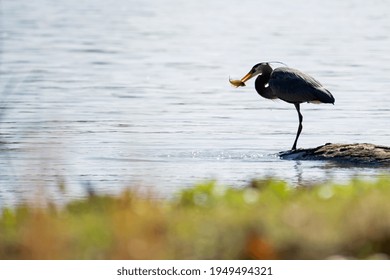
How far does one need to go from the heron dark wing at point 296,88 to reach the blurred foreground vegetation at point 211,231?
7.89 metres

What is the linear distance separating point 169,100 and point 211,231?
16.0 metres

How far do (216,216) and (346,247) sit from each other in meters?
0.74

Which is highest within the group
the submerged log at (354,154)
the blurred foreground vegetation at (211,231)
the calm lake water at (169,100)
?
the blurred foreground vegetation at (211,231)

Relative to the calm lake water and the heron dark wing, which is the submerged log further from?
the heron dark wing

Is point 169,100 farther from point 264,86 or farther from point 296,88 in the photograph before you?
point 296,88

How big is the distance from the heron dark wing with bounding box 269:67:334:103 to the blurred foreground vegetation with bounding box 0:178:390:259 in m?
7.89

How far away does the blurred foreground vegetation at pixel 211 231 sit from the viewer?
19.4 ft

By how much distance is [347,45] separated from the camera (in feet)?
116

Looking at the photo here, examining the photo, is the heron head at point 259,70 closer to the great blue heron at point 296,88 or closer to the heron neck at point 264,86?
the heron neck at point 264,86

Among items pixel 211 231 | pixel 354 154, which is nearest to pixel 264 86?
pixel 354 154

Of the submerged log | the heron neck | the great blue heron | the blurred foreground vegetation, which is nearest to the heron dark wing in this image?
the great blue heron

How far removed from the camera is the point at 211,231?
20.1ft

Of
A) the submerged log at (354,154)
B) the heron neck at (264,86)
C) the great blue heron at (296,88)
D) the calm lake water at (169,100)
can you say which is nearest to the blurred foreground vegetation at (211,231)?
the calm lake water at (169,100)

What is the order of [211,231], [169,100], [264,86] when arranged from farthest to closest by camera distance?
[169,100] < [264,86] < [211,231]
